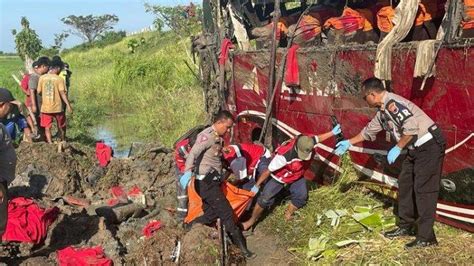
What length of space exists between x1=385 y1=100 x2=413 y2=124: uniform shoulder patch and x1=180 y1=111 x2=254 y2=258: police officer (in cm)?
162

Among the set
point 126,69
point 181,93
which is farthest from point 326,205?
point 126,69

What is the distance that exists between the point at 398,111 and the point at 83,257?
3.25 meters

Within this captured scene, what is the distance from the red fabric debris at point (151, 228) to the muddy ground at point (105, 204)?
9cm

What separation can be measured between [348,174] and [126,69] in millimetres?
14647

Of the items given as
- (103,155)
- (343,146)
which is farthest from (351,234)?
(103,155)

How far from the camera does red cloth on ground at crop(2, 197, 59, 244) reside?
546cm

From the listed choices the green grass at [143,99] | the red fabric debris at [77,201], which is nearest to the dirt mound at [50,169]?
the red fabric debris at [77,201]

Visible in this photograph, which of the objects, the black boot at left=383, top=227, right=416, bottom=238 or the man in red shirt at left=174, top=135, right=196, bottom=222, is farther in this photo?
the man in red shirt at left=174, top=135, right=196, bottom=222

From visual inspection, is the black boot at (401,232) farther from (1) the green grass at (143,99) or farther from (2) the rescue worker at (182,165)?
(1) the green grass at (143,99)

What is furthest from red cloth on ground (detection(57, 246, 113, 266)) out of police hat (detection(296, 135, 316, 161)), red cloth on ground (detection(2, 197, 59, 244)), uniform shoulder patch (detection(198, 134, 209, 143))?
police hat (detection(296, 135, 316, 161))

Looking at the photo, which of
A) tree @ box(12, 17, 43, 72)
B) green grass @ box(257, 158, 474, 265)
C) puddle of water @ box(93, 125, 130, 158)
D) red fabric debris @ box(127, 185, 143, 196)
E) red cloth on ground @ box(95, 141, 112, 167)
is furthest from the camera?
tree @ box(12, 17, 43, 72)

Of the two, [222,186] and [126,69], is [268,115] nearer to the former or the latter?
[222,186]

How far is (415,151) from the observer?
4.90 meters

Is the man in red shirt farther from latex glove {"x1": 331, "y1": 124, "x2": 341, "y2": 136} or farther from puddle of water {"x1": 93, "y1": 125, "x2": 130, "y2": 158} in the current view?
puddle of water {"x1": 93, "y1": 125, "x2": 130, "y2": 158}
